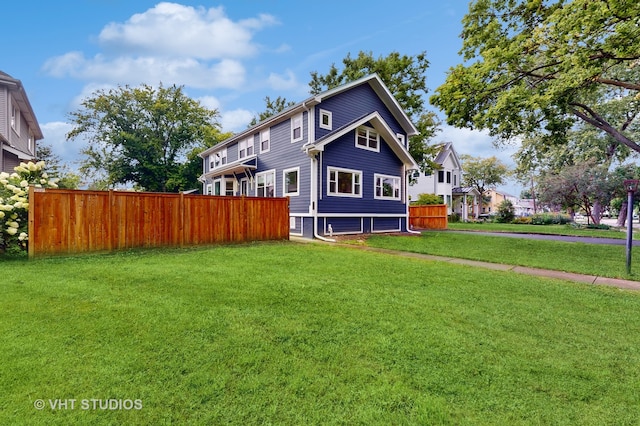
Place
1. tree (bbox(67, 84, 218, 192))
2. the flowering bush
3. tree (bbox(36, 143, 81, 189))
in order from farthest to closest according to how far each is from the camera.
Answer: tree (bbox(67, 84, 218, 192)) → tree (bbox(36, 143, 81, 189)) → the flowering bush

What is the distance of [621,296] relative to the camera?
506 cm

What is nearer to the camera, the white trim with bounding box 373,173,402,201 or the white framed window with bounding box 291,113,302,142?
the white framed window with bounding box 291,113,302,142

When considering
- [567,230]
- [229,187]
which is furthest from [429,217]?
[229,187]

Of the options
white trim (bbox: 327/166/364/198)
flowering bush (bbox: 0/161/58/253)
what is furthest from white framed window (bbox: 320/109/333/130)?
flowering bush (bbox: 0/161/58/253)

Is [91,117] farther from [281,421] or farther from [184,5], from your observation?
[281,421]

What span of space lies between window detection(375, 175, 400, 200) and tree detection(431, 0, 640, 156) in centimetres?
513

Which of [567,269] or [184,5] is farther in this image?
[184,5]

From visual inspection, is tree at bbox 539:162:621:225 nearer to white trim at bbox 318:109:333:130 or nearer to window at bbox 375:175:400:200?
window at bbox 375:175:400:200

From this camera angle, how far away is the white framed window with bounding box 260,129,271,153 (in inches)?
659

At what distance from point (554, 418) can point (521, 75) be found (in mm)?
11614

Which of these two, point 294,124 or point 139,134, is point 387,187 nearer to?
point 294,124

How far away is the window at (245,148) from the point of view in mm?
18594

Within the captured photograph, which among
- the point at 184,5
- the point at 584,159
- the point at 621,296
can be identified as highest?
the point at 184,5

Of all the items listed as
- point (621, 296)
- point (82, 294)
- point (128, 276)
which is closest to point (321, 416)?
point (82, 294)
